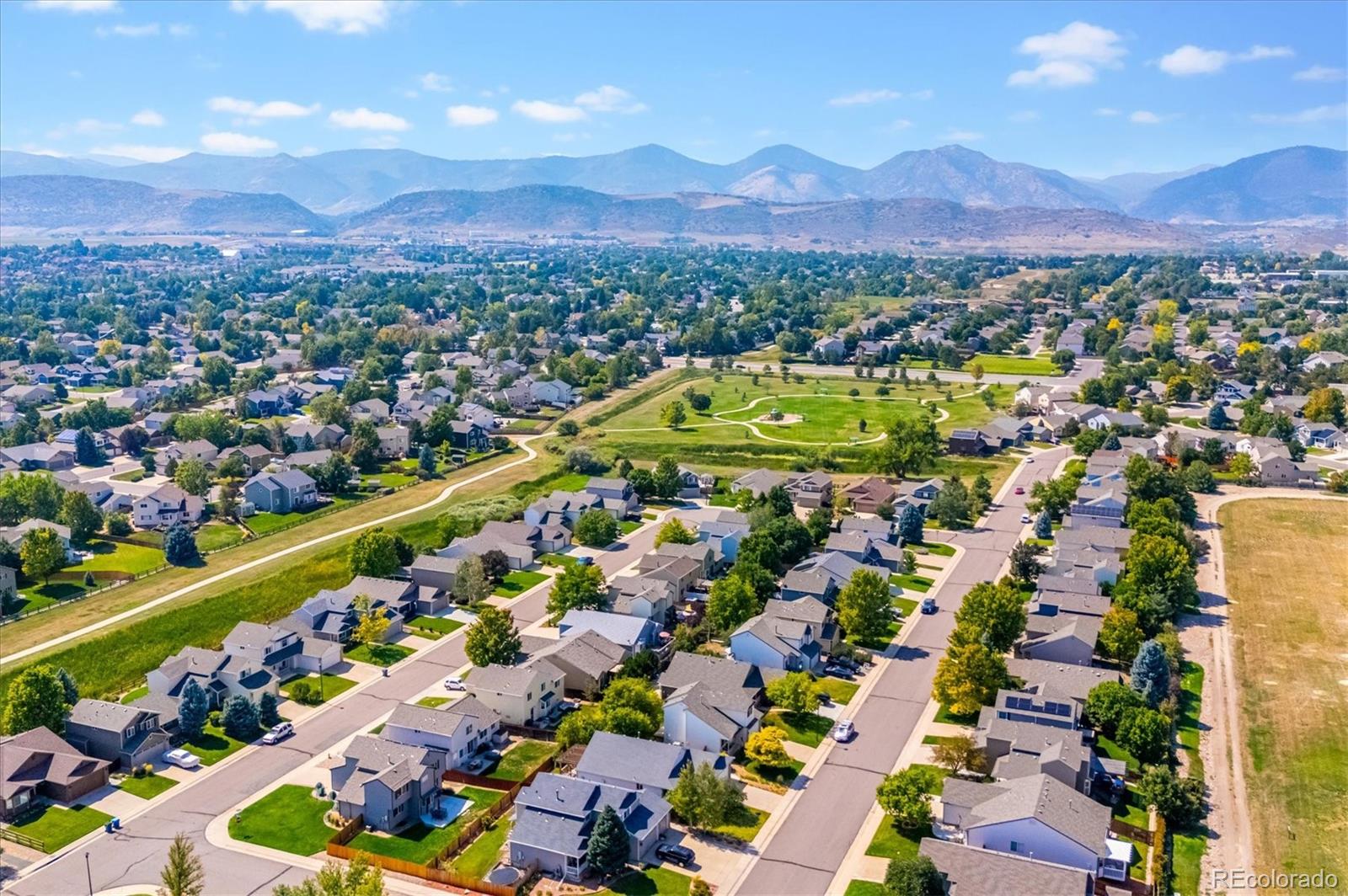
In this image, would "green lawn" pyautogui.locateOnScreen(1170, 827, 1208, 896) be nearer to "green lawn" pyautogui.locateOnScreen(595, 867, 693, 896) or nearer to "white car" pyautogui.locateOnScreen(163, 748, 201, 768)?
"green lawn" pyautogui.locateOnScreen(595, 867, 693, 896)

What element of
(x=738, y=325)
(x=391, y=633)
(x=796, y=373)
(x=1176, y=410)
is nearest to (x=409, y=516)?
(x=391, y=633)

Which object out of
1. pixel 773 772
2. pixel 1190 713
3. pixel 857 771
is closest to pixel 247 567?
pixel 773 772

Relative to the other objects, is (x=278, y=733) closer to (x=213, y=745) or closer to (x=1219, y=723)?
(x=213, y=745)

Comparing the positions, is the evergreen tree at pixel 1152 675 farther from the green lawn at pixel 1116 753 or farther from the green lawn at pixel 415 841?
the green lawn at pixel 415 841

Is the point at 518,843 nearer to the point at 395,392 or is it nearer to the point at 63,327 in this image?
the point at 395,392

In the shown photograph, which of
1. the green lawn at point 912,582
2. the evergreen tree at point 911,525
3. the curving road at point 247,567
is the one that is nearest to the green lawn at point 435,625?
the curving road at point 247,567

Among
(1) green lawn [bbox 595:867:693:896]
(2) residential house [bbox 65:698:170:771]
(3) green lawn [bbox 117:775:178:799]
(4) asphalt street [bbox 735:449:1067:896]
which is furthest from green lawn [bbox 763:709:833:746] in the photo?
(2) residential house [bbox 65:698:170:771]

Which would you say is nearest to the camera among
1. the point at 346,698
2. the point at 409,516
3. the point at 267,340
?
the point at 346,698
